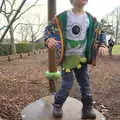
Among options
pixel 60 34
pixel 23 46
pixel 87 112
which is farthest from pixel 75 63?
pixel 23 46

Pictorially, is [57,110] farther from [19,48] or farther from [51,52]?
[19,48]

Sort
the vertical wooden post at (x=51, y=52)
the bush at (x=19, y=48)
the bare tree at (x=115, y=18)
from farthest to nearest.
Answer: the bare tree at (x=115, y=18), the bush at (x=19, y=48), the vertical wooden post at (x=51, y=52)

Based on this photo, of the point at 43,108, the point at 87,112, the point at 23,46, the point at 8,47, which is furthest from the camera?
the point at 23,46

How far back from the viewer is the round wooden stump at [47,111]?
3229 mm

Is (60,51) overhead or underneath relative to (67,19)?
underneath

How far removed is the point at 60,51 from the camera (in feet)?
10.0

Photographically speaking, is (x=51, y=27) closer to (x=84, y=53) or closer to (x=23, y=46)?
(x=84, y=53)

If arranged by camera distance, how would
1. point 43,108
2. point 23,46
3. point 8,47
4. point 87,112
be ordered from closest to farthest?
point 87,112 → point 43,108 → point 8,47 → point 23,46

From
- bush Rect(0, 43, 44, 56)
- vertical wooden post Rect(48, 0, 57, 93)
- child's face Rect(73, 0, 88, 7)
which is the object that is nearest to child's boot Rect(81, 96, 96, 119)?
vertical wooden post Rect(48, 0, 57, 93)

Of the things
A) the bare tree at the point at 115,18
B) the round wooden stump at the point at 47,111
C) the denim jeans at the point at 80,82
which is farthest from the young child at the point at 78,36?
the bare tree at the point at 115,18

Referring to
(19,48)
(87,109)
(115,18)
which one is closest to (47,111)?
(87,109)

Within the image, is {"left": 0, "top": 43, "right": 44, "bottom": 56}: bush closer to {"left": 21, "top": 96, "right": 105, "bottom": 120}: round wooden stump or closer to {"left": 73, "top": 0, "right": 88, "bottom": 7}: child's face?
{"left": 21, "top": 96, "right": 105, "bottom": 120}: round wooden stump

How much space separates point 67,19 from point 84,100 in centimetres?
89

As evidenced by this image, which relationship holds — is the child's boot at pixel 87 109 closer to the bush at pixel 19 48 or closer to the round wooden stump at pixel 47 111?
the round wooden stump at pixel 47 111
